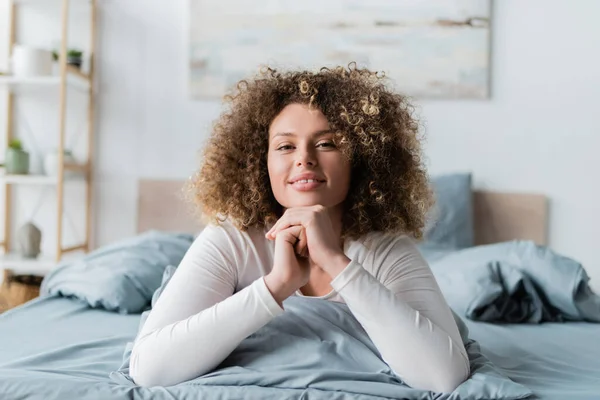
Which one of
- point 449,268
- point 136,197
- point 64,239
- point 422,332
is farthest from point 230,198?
point 64,239

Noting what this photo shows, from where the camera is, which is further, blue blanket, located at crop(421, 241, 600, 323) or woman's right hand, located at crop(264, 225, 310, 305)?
blue blanket, located at crop(421, 241, 600, 323)

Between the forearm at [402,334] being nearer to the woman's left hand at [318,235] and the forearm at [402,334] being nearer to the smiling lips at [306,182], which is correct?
the woman's left hand at [318,235]

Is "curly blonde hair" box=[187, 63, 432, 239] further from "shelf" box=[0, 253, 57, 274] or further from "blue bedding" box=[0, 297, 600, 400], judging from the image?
"shelf" box=[0, 253, 57, 274]

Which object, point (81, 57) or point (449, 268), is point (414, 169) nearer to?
point (449, 268)

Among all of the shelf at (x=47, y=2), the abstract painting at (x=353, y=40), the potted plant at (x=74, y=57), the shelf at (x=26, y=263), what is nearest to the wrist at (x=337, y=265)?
the abstract painting at (x=353, y=40)

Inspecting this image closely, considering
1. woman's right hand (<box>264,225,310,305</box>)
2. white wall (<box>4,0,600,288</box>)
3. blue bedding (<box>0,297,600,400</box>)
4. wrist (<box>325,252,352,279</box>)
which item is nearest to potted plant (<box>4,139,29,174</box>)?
white wall (<box>4,0,600,288</box>)

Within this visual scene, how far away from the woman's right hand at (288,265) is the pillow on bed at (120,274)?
3.07 ft

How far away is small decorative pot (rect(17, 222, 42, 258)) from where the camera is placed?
2.96 m

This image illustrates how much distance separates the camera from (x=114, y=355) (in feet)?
4.80

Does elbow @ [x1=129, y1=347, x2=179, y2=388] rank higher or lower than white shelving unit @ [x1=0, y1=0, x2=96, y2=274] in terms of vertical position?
lower

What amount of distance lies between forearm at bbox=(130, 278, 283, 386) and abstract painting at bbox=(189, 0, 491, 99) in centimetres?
198

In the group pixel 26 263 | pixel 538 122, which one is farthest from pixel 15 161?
pixel 538 122

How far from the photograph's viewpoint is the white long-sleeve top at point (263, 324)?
1.10 meters

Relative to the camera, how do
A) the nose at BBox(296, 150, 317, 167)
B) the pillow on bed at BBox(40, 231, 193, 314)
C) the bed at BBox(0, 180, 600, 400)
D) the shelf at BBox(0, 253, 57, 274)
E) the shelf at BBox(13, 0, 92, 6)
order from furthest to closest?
the shelf at BBox(13, 0, 92, 6), the shelf at BBox(0, 253, 57, 274), the pillow on bed at BBox(40, 231, 193, 314), the nose at BBox(296, 150, 317, 167), the bed at BBox(0, 180, 600, 400)
